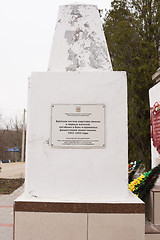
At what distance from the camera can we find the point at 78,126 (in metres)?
2.72

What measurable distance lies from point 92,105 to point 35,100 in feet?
1.85

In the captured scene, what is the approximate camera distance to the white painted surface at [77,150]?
2.68 meters

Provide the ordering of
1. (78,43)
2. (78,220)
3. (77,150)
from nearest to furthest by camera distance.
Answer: (78,220) → (77,150) → (78,43)

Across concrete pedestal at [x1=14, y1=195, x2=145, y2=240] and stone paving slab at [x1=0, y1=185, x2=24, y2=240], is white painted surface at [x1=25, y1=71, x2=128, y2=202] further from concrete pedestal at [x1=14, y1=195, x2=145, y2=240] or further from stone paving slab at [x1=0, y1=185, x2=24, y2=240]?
stone paving slab at [x1=0, y1=185, x2=24, y2=240]

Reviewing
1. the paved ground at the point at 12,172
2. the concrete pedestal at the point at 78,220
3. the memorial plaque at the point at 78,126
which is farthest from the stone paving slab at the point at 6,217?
the paved ground at the point at 12,172

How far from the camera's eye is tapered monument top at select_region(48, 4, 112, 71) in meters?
2.94

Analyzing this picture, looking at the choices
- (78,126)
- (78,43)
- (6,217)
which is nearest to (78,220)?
(78,126)

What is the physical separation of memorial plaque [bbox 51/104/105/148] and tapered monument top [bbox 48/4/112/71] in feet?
1.51

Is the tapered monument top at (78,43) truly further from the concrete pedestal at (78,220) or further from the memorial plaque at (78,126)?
the concrete pedestal at (78,220)

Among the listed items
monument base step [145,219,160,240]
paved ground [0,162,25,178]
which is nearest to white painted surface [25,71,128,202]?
monument base step [145,219,160,240]

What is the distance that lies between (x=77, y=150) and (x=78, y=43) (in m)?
1.13

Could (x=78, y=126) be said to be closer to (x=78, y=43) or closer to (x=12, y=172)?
(x=78, y=43)

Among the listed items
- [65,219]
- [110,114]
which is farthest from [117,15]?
[65,219]

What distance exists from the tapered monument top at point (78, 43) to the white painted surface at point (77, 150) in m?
0.22
